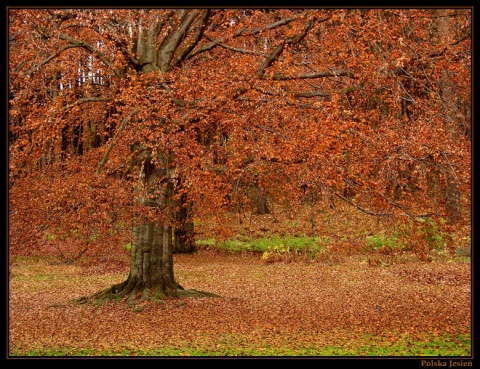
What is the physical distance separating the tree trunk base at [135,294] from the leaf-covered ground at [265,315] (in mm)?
279

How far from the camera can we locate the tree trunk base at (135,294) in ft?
44.6

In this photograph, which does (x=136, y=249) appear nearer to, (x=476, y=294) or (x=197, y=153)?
(x=197, y=153)

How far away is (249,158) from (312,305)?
4046 millimetres

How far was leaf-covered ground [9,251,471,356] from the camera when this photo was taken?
9.99 meters

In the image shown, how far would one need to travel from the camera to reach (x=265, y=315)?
12.8 m

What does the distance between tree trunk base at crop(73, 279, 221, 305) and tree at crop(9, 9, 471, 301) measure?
5 centimetres

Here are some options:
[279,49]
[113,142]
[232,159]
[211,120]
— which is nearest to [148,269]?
[232,159]

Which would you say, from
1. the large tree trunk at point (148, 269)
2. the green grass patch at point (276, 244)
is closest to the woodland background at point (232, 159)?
the large tree trunk at point (148, 269)

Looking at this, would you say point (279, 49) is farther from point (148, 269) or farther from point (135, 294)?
point (135, 294)

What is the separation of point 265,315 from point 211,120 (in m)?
4.54

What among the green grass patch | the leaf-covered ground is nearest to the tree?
the leaf-covered ground

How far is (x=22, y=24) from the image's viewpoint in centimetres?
1130

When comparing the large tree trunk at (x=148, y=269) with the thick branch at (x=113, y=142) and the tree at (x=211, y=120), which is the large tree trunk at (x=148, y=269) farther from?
the thick branch at (x=113, y=142)

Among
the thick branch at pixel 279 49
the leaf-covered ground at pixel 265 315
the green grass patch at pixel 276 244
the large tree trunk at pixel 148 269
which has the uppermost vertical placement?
the thick branch at pixel 279 49
